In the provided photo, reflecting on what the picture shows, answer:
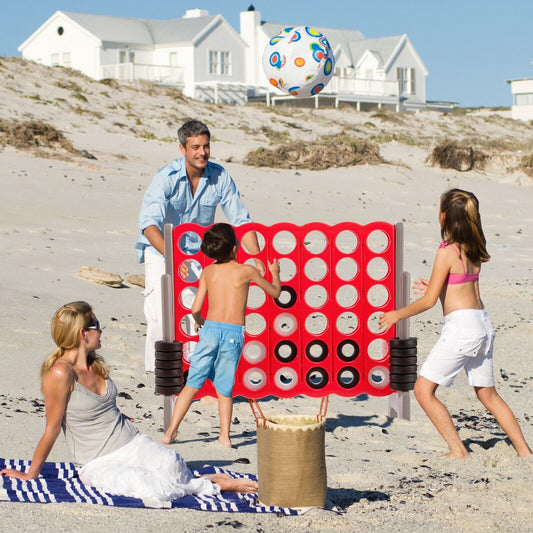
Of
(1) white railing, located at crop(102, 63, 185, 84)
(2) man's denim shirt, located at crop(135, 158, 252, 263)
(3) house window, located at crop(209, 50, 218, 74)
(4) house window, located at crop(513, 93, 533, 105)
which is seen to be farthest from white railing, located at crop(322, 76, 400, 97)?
(2) man's denim shirt, located at crop(135, 158, 252, 263)

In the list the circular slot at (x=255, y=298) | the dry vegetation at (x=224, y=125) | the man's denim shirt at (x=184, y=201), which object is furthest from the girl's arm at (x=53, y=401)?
the dry vegetation at (x=224, y=125)

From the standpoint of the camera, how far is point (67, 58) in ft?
150

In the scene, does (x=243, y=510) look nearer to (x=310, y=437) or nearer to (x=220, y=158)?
(x=310, y=437)

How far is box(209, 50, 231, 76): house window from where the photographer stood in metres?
46.7

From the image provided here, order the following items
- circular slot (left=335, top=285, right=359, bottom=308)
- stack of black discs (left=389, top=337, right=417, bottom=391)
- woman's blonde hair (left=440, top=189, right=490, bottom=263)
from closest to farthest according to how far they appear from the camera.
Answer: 1. woman's blonde hair (left=440, top=189, right=490, bottom=263)
2. stack of black discs (left=389, top=337, right=417, bottom=391)
3. circular slot (left=335, top=285, right=359, bottom=308)

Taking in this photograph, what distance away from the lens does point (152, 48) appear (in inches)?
1847

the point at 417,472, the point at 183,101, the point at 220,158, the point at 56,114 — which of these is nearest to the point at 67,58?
the point at 183,101

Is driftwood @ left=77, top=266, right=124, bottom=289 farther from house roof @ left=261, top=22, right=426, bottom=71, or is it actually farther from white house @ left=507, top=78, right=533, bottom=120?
white house @ left=507, top=78, right=533, bottom=120

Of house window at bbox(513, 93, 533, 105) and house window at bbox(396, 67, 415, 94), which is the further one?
house window at bbox(513, 93, 533, 105)

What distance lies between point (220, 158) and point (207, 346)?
53.4ft

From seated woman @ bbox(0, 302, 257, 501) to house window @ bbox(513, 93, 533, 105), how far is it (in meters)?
64.8

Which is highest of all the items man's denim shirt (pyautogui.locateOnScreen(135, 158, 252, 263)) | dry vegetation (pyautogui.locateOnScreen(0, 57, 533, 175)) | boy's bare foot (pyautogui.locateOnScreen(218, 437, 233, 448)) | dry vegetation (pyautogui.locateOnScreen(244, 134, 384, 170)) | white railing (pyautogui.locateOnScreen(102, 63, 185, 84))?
white railing (pyautogui.locateOnScreen(102, 63, 185, 84))

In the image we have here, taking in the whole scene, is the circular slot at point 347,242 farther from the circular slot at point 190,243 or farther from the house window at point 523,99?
the house window at point 523,99

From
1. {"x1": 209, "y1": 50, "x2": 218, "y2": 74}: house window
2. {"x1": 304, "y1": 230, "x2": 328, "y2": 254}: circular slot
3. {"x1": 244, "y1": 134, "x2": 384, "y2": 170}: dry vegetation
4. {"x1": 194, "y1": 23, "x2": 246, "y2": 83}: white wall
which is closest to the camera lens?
{"x1": 304, "y1": 230, "x2": 328, "y2": 254}: circular slot
